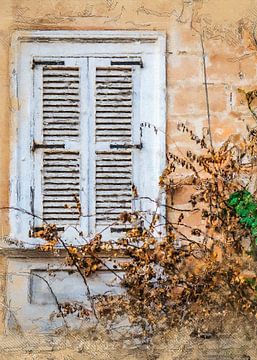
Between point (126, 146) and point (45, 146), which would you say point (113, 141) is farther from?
point (45, 146)

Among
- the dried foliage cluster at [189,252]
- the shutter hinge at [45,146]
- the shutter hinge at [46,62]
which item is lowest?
the dried foliage cluster at [189,252]

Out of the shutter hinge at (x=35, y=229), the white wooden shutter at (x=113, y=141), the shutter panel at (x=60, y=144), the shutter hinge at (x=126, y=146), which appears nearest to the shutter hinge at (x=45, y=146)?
the shutter panel at (x=60, y=144)

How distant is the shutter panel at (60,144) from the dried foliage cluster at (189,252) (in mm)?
254

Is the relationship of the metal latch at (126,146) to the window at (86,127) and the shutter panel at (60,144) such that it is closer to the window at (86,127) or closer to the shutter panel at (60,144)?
the window at (86,127)

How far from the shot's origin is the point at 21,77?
8555 millimetres

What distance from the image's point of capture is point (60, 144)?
8.54 m

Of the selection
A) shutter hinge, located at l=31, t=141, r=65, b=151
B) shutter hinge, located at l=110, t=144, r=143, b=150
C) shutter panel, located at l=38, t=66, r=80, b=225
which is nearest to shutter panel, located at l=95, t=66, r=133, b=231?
shutter hinge, located at l=110, t=144, r=143, b=150

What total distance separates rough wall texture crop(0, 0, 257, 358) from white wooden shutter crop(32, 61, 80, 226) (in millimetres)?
380

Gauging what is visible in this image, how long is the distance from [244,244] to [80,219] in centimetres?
142

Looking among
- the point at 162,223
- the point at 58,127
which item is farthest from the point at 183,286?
the point at 58,127

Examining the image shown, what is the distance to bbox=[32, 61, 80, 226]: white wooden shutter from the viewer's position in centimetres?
850

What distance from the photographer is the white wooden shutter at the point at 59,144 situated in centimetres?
850

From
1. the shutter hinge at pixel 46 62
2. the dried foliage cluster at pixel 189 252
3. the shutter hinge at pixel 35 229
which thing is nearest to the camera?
the dried foliage cluster at pixel 189 252

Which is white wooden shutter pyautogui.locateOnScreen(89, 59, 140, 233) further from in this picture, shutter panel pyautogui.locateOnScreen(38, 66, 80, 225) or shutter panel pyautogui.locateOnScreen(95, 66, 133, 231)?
shutter panel pyautogui.locateOnScreen(38, 66, 80, 225)
